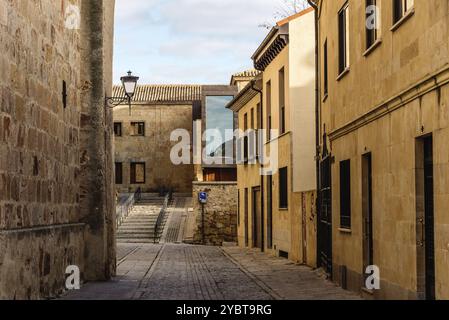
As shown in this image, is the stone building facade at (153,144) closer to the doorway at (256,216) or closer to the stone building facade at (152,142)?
the stone building facade at (152,142)

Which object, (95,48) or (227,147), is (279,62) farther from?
(227,147)

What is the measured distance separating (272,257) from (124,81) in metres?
9.61

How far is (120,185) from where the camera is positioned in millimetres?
60656

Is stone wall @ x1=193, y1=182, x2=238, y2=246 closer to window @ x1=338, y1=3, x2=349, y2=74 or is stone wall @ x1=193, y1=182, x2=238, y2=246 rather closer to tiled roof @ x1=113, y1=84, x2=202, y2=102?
tiled roof @ x1=113, y1=84, x2=202, y2=102

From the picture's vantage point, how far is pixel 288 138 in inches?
1064

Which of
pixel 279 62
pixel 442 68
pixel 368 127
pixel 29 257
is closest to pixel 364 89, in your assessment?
pixel 368 127

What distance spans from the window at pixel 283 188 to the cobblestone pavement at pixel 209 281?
1676 millimetres

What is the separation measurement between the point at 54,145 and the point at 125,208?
34.3m

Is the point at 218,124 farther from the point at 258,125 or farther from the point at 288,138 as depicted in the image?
the point at 288,138

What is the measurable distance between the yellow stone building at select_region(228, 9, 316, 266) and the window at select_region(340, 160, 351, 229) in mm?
4920

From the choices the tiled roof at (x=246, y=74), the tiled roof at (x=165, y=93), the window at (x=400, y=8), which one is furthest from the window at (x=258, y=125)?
the tiled roof at (x=165, y=93)

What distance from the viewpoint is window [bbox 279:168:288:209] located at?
1102 inches

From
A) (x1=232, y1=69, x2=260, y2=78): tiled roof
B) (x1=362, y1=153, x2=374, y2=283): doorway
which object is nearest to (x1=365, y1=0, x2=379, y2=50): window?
(x1=362, y1=153, x2=374, y2=283): doorway

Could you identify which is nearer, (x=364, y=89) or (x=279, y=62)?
(x=364, y=89)
